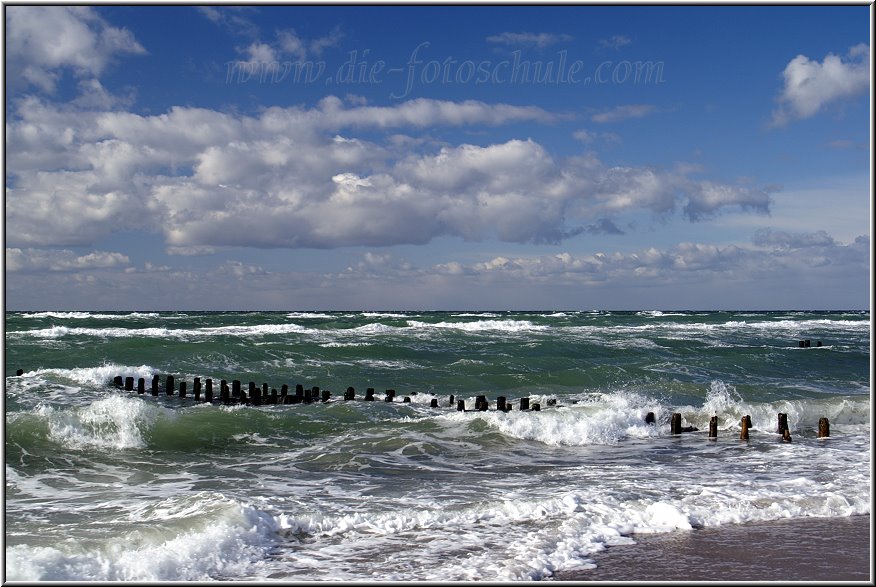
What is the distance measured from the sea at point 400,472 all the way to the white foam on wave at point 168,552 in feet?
0.08

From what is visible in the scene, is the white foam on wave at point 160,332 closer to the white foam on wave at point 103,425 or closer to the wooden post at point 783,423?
the white foam on wave at point 103,425

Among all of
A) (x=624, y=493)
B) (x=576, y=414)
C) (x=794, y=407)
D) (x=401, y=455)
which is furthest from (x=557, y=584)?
(x=794, y=407)

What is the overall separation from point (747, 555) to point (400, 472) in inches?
221

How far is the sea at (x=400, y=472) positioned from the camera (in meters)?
7.26

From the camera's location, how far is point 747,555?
7070 mm

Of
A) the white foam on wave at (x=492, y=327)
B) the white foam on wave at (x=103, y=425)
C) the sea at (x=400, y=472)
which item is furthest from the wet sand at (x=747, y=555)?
the white foam on wave at (x=492, y=327)

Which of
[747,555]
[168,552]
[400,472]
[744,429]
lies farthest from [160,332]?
[747,555]

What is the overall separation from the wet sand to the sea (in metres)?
0.28

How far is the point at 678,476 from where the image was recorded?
10.7 m

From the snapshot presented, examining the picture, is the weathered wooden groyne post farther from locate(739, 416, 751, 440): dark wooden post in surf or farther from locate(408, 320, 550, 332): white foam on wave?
locate(408, 320, 550, 332): white foam on wave

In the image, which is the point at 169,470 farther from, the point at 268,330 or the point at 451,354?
the point at 268,330

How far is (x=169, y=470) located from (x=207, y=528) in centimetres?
429

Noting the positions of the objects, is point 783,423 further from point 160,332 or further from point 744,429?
point 160,332

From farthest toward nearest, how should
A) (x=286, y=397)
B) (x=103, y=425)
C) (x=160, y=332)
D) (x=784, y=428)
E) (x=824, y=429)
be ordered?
(x=160, y=332) < (x=286, y=397) < (x=824, y=429) < (x=784, y=428) < (x=103, y=425)
